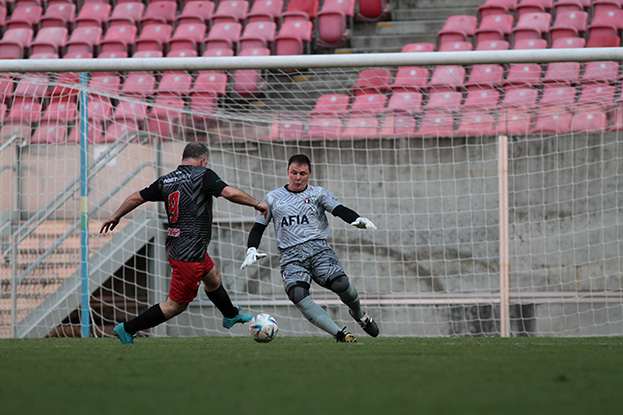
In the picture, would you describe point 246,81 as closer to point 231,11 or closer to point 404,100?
point 404,100

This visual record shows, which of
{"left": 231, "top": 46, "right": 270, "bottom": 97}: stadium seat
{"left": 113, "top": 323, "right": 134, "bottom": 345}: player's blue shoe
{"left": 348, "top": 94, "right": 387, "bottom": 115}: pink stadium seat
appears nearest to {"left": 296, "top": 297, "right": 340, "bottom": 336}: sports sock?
{"left": 113, "top": 323, "right": 134, "bottom": 345}: player's blue shoe

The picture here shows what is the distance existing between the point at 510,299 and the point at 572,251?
3.02 feet

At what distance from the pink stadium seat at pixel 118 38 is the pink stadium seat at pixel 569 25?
7.15m

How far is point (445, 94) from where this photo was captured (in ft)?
36.6

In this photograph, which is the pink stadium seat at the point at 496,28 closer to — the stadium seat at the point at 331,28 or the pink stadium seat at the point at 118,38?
the stadium seat at the point at 331,28

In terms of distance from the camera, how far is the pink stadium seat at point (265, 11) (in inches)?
564

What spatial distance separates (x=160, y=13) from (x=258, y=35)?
2448 mm

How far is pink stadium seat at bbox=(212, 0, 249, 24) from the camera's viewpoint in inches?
570

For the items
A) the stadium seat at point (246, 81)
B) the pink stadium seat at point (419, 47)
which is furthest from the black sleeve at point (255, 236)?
the pink stadium seat at point (419, 47)

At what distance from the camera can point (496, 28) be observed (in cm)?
1276

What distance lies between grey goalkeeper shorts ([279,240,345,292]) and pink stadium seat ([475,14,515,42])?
734cm

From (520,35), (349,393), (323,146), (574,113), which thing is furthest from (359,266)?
(349,393)

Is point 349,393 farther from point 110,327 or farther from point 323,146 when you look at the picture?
point 110,327

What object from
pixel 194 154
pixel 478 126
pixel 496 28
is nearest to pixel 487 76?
pixel 478 126
